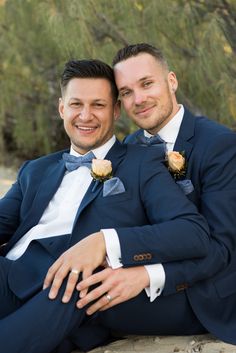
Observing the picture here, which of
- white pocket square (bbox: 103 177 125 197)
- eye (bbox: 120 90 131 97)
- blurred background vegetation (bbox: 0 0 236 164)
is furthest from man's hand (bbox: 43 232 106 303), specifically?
blurred background vegetation (bbox: 0 0 236 164)

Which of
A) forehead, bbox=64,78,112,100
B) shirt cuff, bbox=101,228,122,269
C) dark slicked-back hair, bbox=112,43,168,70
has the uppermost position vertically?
dark slicked-back hair, bbox=112,43,168,70

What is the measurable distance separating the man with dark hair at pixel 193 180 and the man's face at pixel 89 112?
0.15 m

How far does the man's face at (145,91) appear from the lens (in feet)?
10.2

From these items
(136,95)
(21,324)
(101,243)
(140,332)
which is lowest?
(140,332)

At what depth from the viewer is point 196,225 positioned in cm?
254

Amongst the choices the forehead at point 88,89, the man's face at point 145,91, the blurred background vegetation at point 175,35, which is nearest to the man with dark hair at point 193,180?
the man's face at point 145,91

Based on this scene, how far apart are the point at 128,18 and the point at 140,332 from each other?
141 inches

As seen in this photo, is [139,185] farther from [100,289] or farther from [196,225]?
[100,289]

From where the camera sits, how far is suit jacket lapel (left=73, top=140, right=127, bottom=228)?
109 inches

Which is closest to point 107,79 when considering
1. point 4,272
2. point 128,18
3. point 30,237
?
point 30,237

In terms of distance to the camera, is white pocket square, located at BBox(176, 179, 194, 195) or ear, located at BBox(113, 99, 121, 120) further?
ear, located at BBox(113, 99, 121, 120)

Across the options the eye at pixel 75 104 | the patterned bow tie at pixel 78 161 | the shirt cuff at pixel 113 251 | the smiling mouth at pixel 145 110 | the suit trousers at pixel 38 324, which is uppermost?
the eye at pixel 75 104

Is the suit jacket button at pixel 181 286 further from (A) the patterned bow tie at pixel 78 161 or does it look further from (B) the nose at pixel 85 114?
(B) the nose at pixel 85 114

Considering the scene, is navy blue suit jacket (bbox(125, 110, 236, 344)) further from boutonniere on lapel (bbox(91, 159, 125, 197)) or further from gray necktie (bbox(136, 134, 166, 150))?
boutonniere on lapel (bbox(91, 159, 125, 197))
